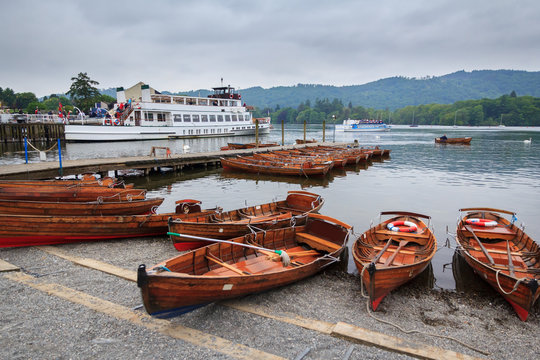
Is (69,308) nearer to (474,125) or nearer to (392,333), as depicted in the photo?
(392,333)

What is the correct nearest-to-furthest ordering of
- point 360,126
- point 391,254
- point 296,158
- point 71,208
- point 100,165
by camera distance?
point 391,254 → point 71,208 → point 100,165 → point 296,158 → point 360,126

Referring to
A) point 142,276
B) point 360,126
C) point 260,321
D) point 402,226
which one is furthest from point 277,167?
point 360,126

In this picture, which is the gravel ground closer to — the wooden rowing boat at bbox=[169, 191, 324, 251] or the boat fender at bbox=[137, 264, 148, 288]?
the boat fender at bbox=[137, 264, 148, 288]

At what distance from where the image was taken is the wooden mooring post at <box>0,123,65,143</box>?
4391 cm

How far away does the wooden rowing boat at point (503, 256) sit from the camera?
641cm

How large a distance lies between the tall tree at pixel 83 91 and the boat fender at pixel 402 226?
87.7 meters

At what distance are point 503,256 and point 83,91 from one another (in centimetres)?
9095

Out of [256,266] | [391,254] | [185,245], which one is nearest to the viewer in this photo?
[256,266]

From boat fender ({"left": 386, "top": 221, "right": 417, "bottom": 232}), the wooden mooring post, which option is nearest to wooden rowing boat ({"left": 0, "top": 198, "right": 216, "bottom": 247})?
boat fender ({"left": 386, "top": 221, "right": 417, "bottom": 232})

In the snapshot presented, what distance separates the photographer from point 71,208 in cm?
1021

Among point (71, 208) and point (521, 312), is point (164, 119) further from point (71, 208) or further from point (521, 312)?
point (521, 312)

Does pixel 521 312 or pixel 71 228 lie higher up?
pixel 71 228

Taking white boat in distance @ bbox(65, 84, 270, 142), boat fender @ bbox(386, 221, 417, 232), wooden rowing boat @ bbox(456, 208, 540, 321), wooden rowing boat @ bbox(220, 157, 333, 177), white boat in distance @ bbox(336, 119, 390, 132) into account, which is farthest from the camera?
white boat in distance @ bbox(336, 119, 390, 132)

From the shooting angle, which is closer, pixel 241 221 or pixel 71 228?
pixel 71 228
